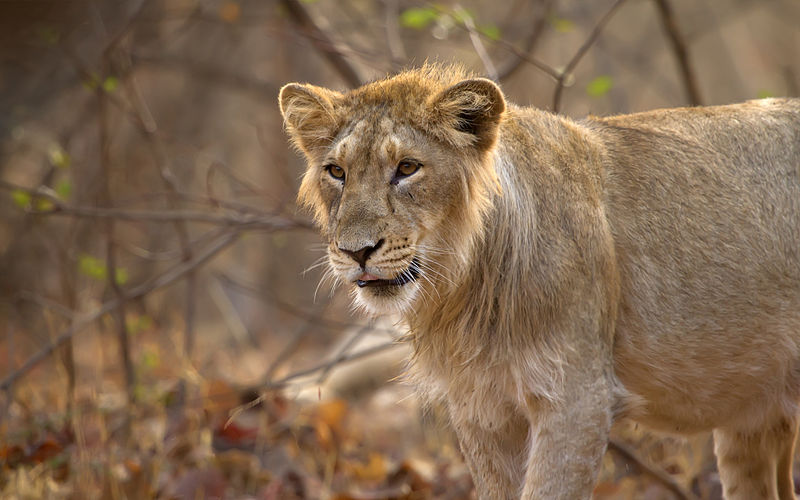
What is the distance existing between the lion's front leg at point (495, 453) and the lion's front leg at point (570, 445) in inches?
11.1

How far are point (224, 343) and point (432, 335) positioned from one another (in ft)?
23.7

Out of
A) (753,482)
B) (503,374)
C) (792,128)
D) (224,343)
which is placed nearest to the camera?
(503,374)

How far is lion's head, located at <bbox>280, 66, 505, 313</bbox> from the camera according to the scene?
3113 mm

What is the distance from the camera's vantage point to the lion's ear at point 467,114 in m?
3.18

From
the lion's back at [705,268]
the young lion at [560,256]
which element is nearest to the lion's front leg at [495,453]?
the young lion at [560,256]

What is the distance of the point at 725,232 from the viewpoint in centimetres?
357

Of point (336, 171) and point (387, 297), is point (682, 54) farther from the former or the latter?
point (387, 297)

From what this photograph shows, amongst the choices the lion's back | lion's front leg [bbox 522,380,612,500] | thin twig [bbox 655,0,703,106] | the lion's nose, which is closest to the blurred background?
thin twig [bbox 655,0,703,106]

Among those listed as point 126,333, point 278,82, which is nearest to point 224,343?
point 278,82

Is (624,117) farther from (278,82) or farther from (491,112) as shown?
(278,82)

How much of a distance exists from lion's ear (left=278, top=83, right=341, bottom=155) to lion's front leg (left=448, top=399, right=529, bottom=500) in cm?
116

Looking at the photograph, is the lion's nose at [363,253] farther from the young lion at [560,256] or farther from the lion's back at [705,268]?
the lion's back at [705,268]

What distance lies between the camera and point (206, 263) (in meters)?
10.1

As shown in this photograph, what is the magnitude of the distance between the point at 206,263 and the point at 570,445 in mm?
7458
